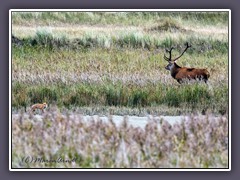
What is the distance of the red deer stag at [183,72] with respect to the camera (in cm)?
1189

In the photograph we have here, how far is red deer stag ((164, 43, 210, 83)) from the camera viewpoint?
11891 millimetres

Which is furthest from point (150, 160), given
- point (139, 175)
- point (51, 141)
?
point (51, 141)

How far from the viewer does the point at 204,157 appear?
11.3m

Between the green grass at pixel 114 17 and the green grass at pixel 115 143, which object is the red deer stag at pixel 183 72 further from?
the green grass at pixel 115 143

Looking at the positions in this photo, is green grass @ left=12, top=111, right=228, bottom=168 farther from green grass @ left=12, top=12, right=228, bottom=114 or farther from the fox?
green grass @ left=12, top=12, right=228, bottom=114

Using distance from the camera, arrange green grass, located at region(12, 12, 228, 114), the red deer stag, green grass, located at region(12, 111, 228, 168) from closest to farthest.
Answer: green grass, located at region(12, 111, 228, 168)
green grass, located at region(12, 12, 228, 114)
the red deer stag

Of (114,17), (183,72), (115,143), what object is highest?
(114,17)

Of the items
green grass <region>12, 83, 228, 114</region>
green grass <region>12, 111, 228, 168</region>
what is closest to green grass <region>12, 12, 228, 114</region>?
green grass <region>12, 83, 228, 114</region>

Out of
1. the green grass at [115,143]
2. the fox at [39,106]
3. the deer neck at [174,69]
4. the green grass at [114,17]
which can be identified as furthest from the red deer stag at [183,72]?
the fox at [39,106]

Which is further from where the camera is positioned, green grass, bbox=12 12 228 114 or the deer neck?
the deer neck

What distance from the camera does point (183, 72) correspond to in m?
12.0

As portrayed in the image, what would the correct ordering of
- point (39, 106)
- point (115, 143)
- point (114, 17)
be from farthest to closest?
point (114, 17), point (39, 106), point (115, 143)

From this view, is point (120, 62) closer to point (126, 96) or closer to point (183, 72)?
point (126, 96)

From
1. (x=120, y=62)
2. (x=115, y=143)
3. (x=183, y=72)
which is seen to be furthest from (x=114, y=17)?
(x=115, y=143)
